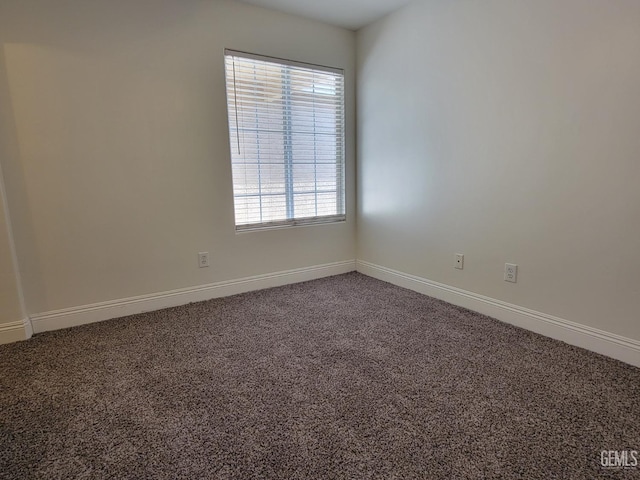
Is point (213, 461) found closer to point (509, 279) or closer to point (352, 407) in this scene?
point (352, 407)

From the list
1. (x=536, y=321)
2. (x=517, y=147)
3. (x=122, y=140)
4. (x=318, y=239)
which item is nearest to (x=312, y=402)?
(x=536, y=321)

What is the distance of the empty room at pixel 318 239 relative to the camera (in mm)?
1443

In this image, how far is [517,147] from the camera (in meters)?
2.27

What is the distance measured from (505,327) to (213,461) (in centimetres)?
195

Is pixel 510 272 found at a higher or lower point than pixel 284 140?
lower

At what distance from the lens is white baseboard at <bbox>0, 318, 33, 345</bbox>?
225 centimetres

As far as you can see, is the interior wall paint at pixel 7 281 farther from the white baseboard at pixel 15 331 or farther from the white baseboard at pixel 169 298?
the white baseboard at pixel 169 298

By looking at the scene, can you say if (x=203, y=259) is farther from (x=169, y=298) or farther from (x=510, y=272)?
(x=510, y=272)

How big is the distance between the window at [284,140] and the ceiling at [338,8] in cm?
39

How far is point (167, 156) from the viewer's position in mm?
2689

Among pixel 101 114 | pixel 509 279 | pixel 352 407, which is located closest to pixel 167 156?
pixel 101 114

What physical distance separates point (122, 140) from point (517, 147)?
8.71ft

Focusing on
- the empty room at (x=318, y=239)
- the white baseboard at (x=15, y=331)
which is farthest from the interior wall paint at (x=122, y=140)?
the white baseboard at (x=15, y=331)

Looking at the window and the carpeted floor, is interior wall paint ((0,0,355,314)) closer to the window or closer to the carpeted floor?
the window
